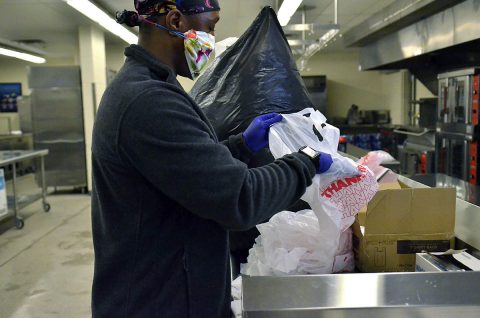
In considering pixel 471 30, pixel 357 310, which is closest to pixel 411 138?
pixel 471 30

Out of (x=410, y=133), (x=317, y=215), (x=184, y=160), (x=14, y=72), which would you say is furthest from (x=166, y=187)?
(x=14, y=72)

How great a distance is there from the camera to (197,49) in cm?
99

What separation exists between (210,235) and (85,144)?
629 centimetres

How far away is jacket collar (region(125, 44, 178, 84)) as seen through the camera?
2.89 feet

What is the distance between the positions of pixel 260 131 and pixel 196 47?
289mm

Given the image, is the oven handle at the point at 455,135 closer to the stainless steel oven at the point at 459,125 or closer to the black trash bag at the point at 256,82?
the stainless steel oven at the point at 459,125

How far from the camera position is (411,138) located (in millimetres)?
5652

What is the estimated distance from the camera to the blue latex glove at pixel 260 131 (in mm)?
1142

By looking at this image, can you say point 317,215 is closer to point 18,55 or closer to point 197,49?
point 197,49

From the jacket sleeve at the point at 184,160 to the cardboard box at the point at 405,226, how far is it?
1.78 feet

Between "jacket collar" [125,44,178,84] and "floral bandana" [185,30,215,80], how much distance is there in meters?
0.10

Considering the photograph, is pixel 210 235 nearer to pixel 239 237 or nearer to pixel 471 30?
pixel 239 237

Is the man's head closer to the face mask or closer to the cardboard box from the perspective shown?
the face mask

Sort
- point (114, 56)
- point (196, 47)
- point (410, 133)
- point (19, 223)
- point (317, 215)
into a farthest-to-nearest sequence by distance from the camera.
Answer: point (114, 56)
point (410, 133)
point (19, 223)
point (317, 215)
point (196, 47)
